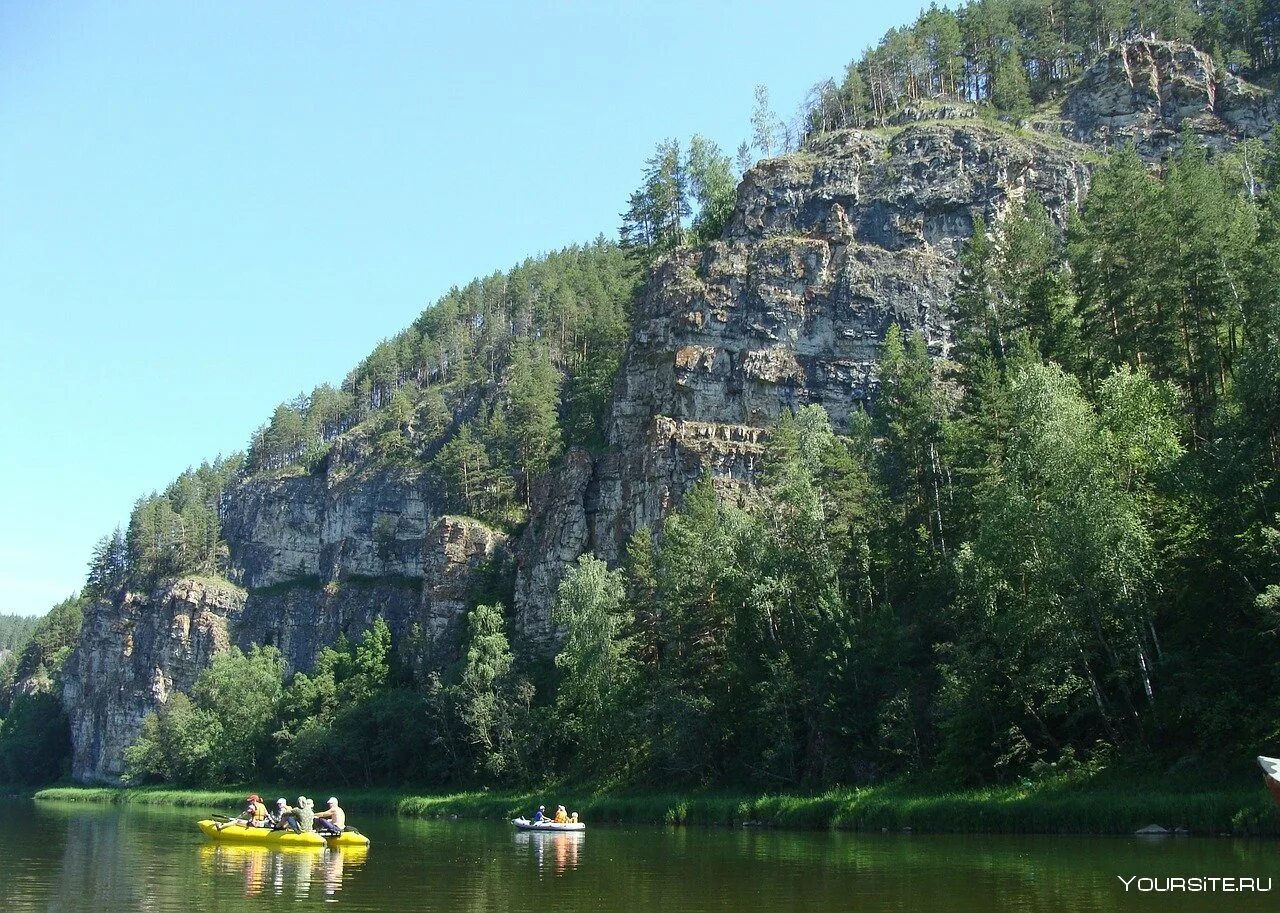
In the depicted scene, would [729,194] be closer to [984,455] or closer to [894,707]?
[984,455]

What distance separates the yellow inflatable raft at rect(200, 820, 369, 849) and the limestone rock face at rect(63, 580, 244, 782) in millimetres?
87357

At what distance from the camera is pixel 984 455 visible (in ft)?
165

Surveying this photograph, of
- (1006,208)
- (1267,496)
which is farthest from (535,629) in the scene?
(1267,496)

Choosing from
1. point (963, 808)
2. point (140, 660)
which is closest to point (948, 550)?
point (963, 808)

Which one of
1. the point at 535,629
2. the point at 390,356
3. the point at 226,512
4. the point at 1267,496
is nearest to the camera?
the point at 1267,496

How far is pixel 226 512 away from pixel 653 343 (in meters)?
79.0

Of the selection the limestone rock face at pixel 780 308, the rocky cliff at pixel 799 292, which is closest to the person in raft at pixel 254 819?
the limestone rock face at pixel 780 308

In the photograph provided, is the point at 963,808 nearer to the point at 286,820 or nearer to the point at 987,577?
the point at 987,577

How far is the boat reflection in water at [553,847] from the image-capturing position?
31.7 metres

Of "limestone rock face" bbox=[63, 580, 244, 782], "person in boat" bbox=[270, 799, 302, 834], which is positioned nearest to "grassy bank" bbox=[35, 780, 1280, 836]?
"person in boat" bbox=[270, 799, 302, 834]

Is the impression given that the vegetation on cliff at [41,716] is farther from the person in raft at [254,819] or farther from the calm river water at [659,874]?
the person in raft at [254,819]

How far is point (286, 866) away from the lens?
1281 inches

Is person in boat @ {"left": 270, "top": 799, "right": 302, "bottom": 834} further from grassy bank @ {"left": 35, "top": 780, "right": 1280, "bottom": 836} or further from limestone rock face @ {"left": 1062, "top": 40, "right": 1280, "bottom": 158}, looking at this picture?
limestone rock face @ {"left": 1062, "top": 40, "right": 1280, "bottom": 158}

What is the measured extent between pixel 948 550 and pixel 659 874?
3000 cm
